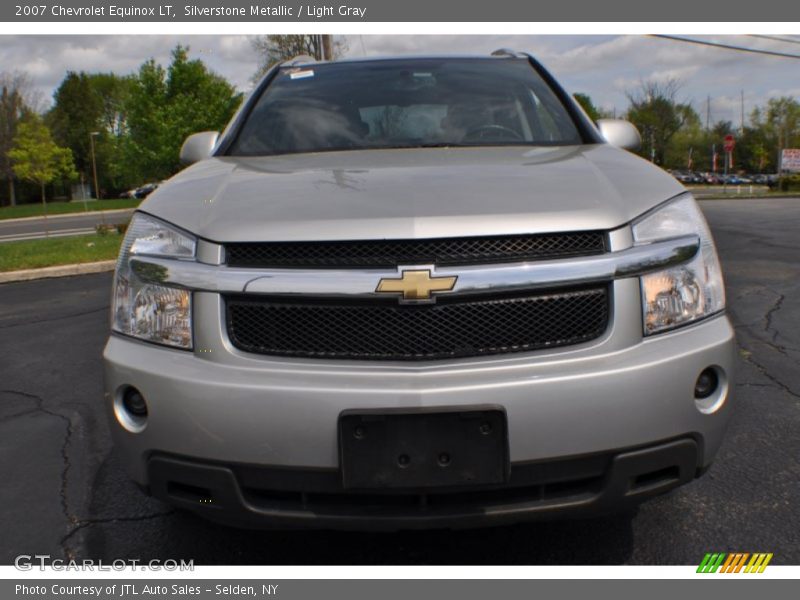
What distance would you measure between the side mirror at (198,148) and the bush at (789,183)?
1527 inches

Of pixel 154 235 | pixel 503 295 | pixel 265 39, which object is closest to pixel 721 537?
pixel 503 295

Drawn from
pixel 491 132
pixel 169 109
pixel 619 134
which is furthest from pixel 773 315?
pixel 169 109

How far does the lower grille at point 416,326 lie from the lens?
1890 millimetres

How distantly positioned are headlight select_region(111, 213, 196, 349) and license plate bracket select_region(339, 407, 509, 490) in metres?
0.58

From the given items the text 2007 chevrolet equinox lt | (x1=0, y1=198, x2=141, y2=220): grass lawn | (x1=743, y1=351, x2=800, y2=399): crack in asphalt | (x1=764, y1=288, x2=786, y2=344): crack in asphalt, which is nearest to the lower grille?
the text 2007 chevrolet equinox lt

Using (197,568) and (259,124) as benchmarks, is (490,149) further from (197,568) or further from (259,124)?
(197,568)

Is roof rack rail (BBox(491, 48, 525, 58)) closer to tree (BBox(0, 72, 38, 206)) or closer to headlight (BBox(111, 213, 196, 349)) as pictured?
headlight (BBox(111, 213, 196, 349))

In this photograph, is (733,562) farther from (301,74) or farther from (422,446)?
(301,74)

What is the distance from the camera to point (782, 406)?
366cm

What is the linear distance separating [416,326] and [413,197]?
1.23ft

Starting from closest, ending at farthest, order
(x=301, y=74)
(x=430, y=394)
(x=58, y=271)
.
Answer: (x=430, y=394) → (x=301, y=74) → (x=58, y=271)

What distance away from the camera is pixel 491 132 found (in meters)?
3.02

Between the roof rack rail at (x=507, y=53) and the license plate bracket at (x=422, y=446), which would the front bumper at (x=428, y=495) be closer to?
the license plate bracket at (x=422, y=446)

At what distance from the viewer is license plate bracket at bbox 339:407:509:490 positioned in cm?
177
